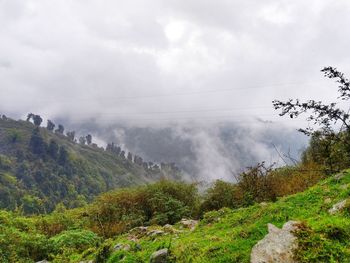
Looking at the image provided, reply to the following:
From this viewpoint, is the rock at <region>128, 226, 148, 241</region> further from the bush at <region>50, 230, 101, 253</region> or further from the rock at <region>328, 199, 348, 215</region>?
the rock at <region>328, 199, 348, 215</region>

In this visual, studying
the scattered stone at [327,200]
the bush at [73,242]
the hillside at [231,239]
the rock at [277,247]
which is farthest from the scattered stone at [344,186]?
the bush at [73,242]

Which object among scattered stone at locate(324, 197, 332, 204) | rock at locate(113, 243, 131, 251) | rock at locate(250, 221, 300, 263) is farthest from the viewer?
rock at locate(113, 243, 131, 251)

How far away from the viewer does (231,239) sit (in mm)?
10680

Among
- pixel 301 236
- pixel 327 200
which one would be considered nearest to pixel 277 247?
pixel 301 236

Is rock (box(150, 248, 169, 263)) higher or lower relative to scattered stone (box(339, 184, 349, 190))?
higher

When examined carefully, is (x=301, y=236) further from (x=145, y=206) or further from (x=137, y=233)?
(x=145, y=206)

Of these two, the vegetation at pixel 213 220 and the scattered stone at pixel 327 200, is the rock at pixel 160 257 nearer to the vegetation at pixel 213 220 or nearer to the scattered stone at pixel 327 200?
the vegetation at pixel 213 220

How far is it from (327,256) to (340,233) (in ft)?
2.71

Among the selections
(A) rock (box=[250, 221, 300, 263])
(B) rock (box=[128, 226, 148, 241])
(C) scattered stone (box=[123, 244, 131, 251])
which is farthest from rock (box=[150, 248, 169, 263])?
(B) rock (box=[128, 226, 148, 241])

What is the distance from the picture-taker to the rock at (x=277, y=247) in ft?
27.3

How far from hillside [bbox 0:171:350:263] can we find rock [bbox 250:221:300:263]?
0.54ft

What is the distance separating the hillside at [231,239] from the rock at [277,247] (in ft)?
0.54

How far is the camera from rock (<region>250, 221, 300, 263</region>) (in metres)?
8.33

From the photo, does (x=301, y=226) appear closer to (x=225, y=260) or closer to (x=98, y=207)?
(x=225, y=260)
